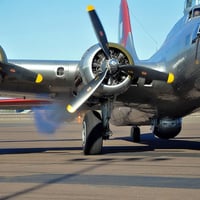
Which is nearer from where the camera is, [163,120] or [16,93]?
[16,93]

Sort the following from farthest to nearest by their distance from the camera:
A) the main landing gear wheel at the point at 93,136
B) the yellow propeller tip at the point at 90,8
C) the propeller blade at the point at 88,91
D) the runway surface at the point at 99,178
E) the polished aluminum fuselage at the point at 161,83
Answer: the yellow propeller tip at the point at 90,8 < the main landing gear wheel at the point at 93,136 < the polished aluminum fuselage at the point at 161,83 < the propeller blade at the point at 88,91 < the runway surface at the point at 99,178

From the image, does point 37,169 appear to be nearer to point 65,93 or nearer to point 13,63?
point 13,63

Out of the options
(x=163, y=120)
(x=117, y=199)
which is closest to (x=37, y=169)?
(x=117, y=199)

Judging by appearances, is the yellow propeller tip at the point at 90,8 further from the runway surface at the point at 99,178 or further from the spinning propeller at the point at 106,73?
the runway surface at the point at 99,178

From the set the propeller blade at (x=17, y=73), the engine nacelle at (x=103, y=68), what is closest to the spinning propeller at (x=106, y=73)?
the engine nacelle at (x=103, y=68)

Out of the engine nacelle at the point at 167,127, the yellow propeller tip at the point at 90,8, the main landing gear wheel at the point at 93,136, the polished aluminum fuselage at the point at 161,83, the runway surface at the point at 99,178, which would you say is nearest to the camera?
the runway surface at the point at 99,178

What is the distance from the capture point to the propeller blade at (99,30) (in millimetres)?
13898

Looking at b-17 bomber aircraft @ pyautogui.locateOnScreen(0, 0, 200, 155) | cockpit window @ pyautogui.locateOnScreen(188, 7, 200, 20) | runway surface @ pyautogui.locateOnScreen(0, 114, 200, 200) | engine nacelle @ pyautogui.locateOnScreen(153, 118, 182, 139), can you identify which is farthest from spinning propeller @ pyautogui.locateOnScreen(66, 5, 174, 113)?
engine nacelle @ pyautogui.locateOnScreen(153, 118, 182, 139)

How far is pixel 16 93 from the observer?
16.4 metres

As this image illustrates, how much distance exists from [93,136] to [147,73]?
2473 millimetres

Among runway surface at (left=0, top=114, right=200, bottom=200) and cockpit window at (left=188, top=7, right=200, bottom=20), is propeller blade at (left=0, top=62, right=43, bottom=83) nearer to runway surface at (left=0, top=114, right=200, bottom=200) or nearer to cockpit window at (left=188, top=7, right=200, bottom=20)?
runway surface at (left=0, top=114, right=200, bottom=200)

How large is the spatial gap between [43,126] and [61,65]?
1750 centimetres

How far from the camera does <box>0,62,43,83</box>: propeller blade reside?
1363cm

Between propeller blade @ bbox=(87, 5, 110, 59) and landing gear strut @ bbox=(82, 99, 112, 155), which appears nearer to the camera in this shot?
propeller blade @ bbox=(87, 5, 110, 59)
